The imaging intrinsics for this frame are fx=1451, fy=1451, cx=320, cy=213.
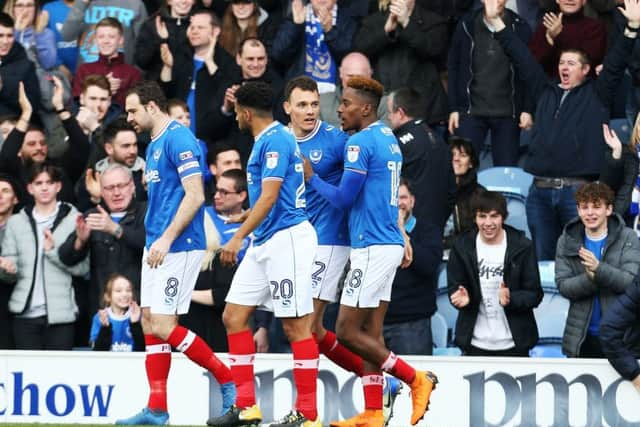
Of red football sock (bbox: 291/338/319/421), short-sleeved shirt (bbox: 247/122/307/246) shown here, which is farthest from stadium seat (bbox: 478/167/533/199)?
red football sock (bbox: 291/338/319/421)

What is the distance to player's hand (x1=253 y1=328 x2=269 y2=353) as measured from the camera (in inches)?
472

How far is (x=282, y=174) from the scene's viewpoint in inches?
354

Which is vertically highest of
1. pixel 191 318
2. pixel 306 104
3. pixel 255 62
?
pixel 255 62

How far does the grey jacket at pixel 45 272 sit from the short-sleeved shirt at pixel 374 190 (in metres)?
3.64

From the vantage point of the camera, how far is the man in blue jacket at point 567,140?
517 inches

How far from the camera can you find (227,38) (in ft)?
48.8

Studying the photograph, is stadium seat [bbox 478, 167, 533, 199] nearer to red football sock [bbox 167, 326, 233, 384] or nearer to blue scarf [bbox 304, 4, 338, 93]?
blue scarf [bbox 304, 4, 338, 93]

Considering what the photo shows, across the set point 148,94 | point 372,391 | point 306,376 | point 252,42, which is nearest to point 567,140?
point 252,42

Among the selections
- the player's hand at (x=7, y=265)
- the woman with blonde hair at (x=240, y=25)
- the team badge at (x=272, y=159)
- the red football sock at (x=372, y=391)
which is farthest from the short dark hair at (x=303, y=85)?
the woman with blonde hair at (x=240, y=25)

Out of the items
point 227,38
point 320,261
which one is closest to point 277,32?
point 227,38

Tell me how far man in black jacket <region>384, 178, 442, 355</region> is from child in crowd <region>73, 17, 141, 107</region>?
4098mm

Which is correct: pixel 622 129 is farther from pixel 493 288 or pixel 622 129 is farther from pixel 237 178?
pixel 237 178

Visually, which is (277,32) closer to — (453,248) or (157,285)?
(453,248)

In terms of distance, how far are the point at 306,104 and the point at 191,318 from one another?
3.04 meters
